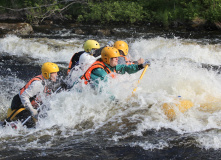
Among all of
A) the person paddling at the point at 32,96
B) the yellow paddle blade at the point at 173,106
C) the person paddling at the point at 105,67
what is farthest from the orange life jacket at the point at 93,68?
the yellow paddle blade at the point at 173,106

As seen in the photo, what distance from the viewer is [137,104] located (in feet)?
20.9

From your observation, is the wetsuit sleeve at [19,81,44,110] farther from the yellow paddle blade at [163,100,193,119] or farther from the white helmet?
the yellow paddle blade at [163,100,193,119]

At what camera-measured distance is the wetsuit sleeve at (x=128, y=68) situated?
6.00m

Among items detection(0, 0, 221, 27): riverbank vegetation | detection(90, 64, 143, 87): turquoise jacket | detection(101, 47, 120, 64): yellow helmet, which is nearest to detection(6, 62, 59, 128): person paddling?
detection(90, 64, 143, 87): turquoise jacket

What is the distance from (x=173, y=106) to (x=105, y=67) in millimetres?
1648

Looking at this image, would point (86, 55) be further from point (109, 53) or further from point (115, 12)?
point (115, 12)

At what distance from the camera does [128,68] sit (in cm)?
607

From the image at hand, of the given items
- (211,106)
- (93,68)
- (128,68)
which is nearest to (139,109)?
(128,68)

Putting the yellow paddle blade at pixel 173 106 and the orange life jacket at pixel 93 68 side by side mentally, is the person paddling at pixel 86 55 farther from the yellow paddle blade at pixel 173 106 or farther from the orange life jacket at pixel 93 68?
the yellow paddle blade at pixel 173 106

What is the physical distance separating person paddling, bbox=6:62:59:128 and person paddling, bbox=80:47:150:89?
0.74m

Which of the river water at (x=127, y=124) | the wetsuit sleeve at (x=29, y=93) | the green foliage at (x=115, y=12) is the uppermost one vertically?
the green foliage at (x=115, y=12)

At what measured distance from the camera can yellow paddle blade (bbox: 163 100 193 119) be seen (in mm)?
5865

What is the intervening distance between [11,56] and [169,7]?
11820 mm

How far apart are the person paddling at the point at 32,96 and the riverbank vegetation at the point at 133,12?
13.0m
